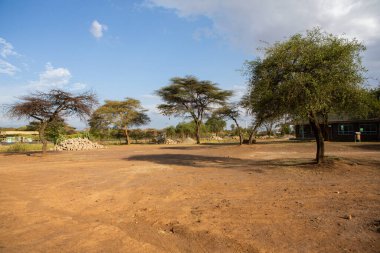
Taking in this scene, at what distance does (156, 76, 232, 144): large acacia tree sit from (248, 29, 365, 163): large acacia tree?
31.3 m

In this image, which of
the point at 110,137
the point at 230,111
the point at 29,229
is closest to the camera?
the point at 29,229

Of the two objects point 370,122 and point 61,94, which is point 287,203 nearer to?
point 61,94

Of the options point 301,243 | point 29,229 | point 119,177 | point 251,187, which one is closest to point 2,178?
point 119,177

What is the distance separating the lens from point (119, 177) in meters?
12.2

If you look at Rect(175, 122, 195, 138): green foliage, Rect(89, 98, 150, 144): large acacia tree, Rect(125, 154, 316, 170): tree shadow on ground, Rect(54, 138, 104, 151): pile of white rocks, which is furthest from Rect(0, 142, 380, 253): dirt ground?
Rect(175, 122, 195, 138): green foliage

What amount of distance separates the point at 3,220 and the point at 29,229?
1121 millimetres

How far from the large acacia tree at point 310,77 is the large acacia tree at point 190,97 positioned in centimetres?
3134

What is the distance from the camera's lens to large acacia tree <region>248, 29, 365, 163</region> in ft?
39.7

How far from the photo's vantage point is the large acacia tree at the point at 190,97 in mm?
45188

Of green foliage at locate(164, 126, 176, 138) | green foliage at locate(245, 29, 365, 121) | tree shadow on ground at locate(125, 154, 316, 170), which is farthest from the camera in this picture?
green foliage at locate(164, 126, 176, 138)

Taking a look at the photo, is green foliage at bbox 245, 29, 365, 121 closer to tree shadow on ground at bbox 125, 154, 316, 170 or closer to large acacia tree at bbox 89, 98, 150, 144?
tree shadow on ground at bbox 125, 154, 316, 170

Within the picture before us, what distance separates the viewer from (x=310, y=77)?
1203cm

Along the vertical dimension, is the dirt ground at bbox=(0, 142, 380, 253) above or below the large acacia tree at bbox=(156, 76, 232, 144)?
below

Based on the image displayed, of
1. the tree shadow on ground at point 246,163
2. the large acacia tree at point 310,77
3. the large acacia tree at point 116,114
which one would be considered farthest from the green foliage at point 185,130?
the large acacia tree at point 310,77
